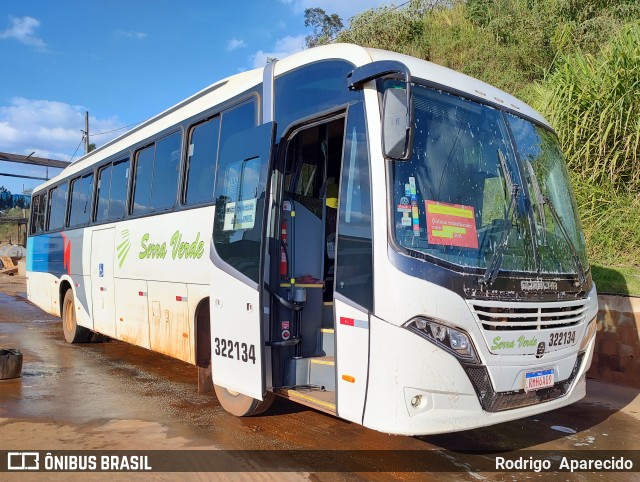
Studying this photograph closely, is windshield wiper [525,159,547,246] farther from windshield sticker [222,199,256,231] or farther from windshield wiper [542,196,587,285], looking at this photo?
windshield sticker [222,199,256,231]

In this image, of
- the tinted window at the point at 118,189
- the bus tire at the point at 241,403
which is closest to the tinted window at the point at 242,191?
the bus tire at the point at 241,403

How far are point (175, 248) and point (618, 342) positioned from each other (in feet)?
19.4

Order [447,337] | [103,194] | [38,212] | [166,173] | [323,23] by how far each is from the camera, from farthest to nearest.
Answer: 1. [323,23]
2. [38,212]
3. [103,194]
4. [166,173]
5. [447,337]

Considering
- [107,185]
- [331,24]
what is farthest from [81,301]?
[331,24]

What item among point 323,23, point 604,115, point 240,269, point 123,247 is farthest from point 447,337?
point 323,23

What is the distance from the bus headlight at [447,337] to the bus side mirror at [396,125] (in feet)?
3.82

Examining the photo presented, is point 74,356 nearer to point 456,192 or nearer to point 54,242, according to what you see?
point 54,242

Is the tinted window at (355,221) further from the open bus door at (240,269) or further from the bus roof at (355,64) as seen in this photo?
the open bus door at (240,269)

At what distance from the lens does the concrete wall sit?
25.0 feet

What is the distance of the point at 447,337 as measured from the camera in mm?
4051

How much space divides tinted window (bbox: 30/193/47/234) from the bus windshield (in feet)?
37.1

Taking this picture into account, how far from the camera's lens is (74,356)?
975 cm

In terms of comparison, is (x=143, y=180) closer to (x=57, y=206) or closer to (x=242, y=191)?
(x=242, y=191)

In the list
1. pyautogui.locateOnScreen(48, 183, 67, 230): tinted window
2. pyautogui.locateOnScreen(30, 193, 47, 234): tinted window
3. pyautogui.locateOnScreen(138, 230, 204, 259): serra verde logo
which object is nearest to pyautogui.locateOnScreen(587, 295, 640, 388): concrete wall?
pyautogui.locateOnScreen(138, 230, 204, 259): serra verde logo
